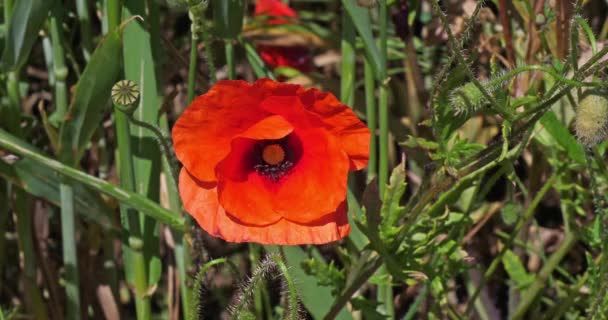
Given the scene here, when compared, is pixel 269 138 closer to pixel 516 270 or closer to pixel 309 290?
pixel 309 290

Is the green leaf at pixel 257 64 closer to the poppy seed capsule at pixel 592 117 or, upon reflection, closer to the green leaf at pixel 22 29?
the green leaf at pixel 22 29

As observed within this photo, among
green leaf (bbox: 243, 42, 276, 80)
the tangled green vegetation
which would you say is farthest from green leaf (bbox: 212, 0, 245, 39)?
green leaf (bbox: 243, 42, 276, 80)

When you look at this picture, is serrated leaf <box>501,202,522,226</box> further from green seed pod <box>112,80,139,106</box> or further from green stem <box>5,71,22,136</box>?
green stem <box>5,71,22,136</box>

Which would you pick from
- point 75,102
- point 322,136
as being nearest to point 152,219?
point 75,102

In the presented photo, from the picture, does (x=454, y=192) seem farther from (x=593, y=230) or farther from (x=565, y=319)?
(x=565, y=319)

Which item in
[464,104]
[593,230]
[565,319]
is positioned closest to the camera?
[464,104]

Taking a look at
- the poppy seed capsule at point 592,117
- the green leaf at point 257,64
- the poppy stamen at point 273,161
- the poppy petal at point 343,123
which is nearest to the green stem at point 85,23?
the green leaf at point 257,64

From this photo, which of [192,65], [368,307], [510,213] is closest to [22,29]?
[192,65]
